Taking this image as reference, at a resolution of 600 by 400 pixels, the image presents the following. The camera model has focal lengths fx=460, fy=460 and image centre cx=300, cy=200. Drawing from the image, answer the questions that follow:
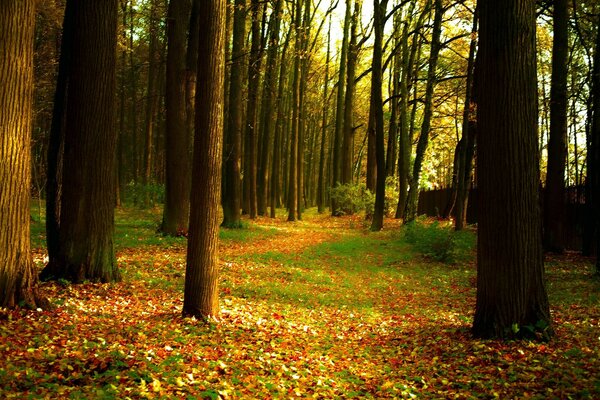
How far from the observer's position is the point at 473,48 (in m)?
18.1

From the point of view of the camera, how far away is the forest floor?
4.54 meters

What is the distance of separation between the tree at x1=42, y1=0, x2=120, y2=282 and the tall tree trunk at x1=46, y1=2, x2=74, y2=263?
0.14 meters

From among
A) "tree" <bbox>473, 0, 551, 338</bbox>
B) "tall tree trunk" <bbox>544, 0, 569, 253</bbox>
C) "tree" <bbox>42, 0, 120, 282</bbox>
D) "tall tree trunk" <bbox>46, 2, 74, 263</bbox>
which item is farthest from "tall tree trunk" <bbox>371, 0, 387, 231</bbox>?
"tall tree trunk" <bbox>46, 2, 74, 263</bbox>

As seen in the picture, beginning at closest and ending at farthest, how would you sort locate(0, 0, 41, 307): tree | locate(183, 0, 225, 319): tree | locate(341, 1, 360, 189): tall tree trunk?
locate(0, 0, 41, 307): tree < locate(183, 0, 225, 319): tree < locate(341, 1, 360, 189): tall tree trunk

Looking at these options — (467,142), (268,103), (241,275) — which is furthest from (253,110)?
(241,275)

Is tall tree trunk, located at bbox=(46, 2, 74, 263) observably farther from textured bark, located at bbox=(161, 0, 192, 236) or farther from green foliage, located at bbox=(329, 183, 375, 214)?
green foliage, located at bbox=(329, 183, 375, 214)

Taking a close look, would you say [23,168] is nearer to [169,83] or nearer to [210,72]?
[210,72]

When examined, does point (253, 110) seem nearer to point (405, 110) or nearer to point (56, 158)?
point (405, 110)

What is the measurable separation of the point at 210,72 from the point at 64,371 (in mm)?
4249

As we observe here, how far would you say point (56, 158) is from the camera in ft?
27.2

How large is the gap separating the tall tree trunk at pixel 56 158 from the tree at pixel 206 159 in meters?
2.97

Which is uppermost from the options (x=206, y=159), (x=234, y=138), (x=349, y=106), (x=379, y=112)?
(x=349, y=106)

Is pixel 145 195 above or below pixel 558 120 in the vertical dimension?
below

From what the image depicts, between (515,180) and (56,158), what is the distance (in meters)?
7.59
